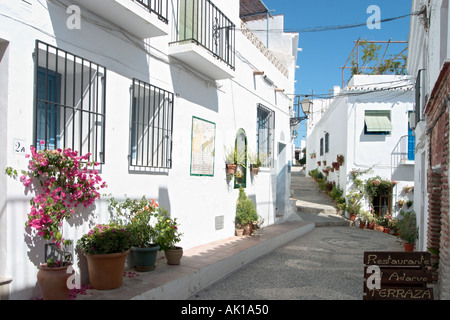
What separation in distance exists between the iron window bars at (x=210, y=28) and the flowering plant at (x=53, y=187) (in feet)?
11.1

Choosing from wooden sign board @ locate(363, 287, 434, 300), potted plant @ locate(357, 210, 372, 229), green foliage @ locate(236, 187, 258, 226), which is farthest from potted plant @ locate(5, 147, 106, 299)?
potted plant @ locate(357, 210, 372, 229)

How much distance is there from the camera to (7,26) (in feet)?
11.3

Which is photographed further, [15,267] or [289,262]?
[289,262]

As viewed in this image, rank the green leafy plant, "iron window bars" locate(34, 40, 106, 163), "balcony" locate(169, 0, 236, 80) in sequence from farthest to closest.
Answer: the green leafy plant, "balcony" locate(169, 0, 236, 80), "iron window bars" locate(34, 40, 106, 163)

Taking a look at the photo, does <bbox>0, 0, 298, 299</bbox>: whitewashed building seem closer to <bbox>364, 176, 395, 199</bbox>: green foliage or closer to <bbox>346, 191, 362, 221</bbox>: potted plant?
<bbox>346, 191, 362, 221</bbox>: potted plant

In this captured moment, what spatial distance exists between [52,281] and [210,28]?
5.47 metres

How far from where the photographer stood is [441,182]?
4.98 meters

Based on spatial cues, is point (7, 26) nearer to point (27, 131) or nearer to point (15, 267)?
point (27, 131)

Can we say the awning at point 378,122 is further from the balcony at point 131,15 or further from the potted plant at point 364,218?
the balcony at point 131,15

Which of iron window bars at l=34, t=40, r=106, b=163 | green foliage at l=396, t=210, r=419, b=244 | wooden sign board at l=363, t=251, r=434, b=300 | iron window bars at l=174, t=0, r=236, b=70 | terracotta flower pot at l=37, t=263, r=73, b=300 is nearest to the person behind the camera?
terracotta flower pot at l=37, t=263, r=73, b=300

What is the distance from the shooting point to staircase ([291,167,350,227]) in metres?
12.5

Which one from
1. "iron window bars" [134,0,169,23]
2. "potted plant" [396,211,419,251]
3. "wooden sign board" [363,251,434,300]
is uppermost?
"iron window bars" [134,0,169,23]

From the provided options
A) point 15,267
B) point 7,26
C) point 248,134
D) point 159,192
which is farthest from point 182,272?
point 248,134
